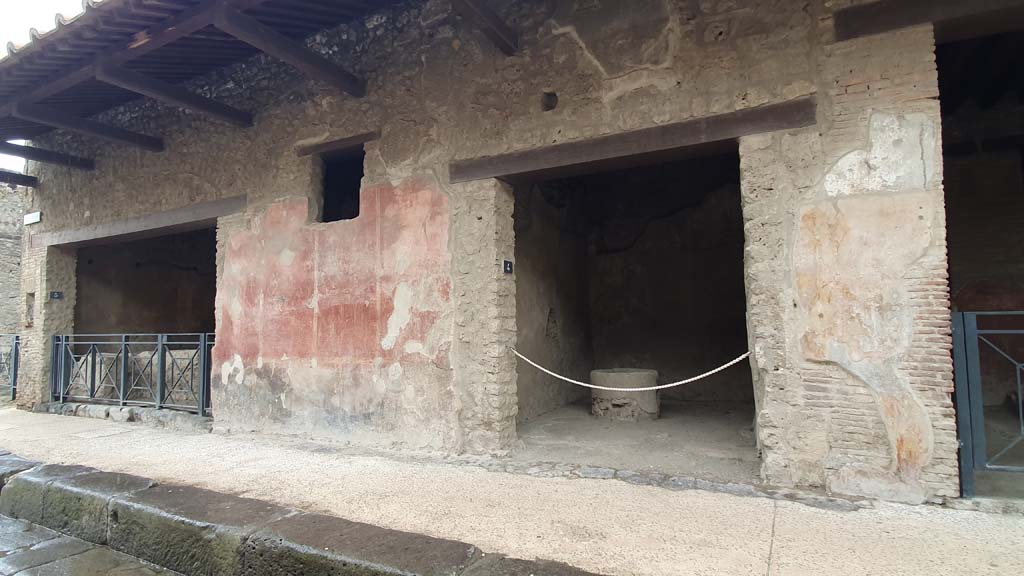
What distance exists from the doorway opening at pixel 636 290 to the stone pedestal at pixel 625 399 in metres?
0.09

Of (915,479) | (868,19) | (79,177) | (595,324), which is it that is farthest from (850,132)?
(79,177)

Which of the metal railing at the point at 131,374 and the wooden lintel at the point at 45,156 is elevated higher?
the wooden lintel at the point at 45,156

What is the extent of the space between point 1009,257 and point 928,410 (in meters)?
4.76

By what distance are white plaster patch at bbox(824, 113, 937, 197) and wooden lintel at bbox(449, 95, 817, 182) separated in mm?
392

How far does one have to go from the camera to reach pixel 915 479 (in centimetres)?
338

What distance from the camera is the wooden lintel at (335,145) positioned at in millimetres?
5586

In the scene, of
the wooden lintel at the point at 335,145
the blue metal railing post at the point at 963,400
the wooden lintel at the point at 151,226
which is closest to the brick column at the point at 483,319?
the wooden lintel at the point at 335,145

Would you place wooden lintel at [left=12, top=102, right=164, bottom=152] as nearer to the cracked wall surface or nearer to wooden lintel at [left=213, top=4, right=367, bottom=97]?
the cracked wall surface

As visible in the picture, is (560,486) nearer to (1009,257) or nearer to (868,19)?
(868,19)

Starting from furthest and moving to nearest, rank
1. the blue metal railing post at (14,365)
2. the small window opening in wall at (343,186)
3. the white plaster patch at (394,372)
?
1. the blue metal railing post at (14,365)
2. the small window opening in wall at (343,186)
3. the white plaster patch at (394,372)

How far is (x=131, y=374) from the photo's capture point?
800 centimetres

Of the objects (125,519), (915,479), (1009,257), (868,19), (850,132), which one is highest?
(868,19)

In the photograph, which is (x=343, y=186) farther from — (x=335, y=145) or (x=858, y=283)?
(x=858, y=283)

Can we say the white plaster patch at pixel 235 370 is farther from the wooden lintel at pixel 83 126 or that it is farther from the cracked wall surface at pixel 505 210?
the wooden lintel at pixel 83 126
